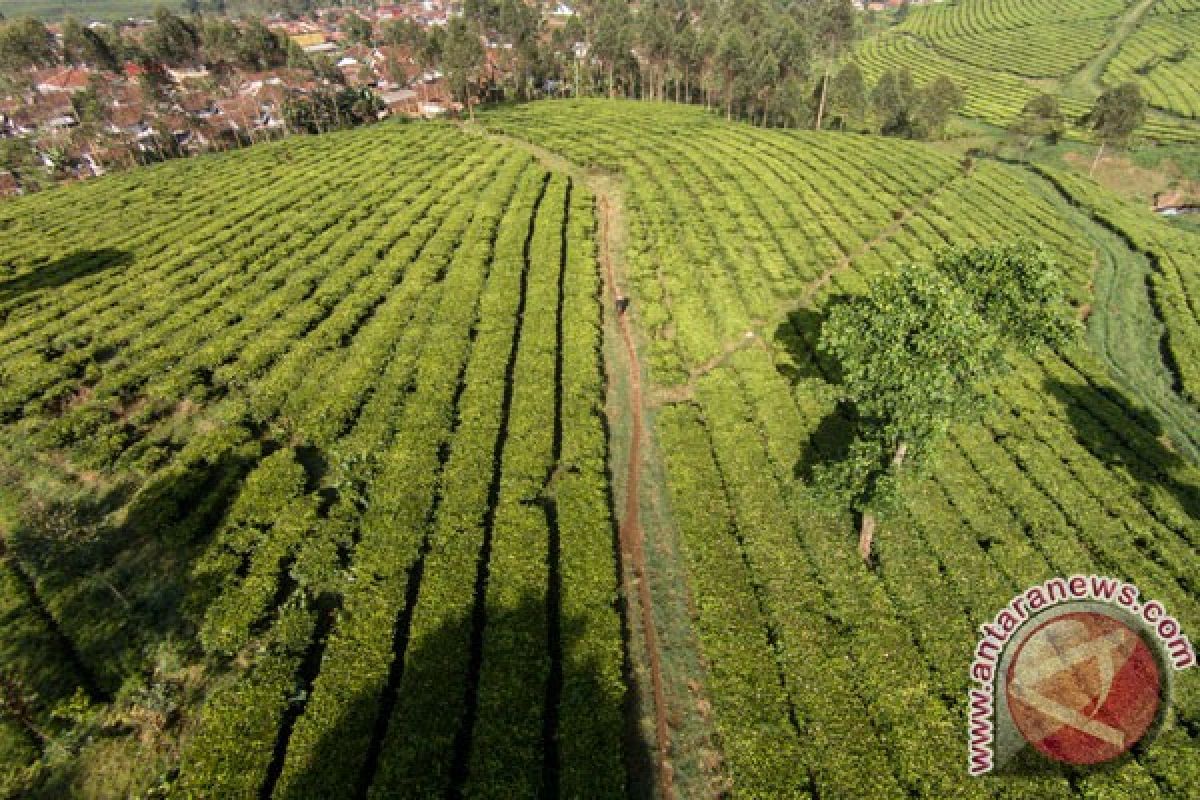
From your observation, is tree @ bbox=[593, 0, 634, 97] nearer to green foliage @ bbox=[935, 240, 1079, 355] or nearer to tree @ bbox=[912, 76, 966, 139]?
tree @ bbox=[912, 76, 966, 139]

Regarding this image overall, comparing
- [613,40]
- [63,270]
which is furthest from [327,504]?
[613,40]

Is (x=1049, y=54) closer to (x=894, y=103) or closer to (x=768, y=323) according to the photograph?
(x=894, y=103)

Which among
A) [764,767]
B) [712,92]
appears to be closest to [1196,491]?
[764,767]

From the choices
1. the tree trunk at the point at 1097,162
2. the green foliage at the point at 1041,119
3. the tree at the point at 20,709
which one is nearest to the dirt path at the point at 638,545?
the tree at the point at 20,709

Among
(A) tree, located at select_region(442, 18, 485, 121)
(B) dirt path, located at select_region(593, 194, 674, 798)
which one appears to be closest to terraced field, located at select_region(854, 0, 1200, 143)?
(A) tree, located at select_region(442, 18, 485, 121)

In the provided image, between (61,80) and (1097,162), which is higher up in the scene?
(61,80)

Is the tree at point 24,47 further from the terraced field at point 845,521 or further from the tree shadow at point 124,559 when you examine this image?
the tree shadow at point 124,559

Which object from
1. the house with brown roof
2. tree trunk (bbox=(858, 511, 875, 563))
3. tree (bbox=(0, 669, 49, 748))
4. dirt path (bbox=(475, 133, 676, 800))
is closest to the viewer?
tree (bbox=(0, 669, 49, 748))

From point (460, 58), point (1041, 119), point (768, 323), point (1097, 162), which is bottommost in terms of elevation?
point (768, 323)
